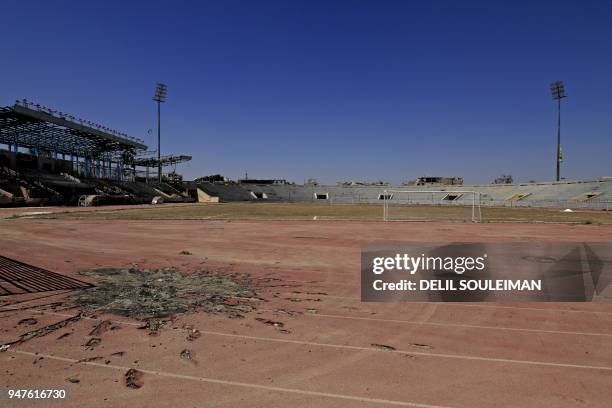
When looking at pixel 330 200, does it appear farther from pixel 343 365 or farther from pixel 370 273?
pixel 343 365

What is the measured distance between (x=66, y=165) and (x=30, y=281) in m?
65.3

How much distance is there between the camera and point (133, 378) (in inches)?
167

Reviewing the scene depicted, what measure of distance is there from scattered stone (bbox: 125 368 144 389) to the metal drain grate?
15.7 feet

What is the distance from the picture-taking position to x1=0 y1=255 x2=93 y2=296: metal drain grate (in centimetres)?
786

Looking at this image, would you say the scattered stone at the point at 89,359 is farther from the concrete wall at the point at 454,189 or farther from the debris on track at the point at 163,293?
the concrete wall at the point at 454,189

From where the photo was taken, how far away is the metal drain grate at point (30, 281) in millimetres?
7855

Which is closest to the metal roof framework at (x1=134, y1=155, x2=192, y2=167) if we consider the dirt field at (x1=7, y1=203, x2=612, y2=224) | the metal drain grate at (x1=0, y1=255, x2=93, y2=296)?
the dirt field at (x1=7, y1=203, x2=612, y2=224)

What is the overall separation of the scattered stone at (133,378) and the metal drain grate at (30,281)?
4.78 m

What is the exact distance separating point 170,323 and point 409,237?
14466 millimetres

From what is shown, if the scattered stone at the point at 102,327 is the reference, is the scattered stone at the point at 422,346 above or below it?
below

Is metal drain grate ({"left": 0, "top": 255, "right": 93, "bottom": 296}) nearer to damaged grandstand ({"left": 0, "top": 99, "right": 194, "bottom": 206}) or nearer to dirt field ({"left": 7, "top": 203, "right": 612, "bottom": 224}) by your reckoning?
dirt field ({"left": 7, "top": 203, "right": 612, "bottom": 224})

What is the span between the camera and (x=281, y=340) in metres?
5.43

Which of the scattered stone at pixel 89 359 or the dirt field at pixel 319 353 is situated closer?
the dirt field at pixel 319 353

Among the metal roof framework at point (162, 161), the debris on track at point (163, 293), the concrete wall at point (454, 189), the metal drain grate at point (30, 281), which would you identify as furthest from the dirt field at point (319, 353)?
the metal roof framework at point (162, 161)
